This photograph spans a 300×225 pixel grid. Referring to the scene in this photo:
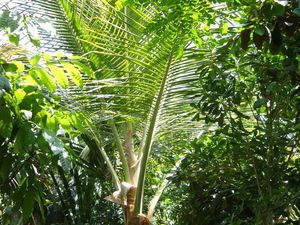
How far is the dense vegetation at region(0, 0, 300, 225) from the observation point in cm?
162

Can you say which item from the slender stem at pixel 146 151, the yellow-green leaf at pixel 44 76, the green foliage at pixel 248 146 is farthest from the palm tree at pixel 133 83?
the yellow-green leaf at pixel 44 76

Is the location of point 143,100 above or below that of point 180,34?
below

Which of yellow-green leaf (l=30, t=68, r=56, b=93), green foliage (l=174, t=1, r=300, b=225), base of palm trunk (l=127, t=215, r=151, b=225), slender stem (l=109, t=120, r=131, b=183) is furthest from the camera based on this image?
slender stem (l=109, t=120, r=131, b=183)

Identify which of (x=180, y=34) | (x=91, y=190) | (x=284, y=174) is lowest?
(x=91, y=190)

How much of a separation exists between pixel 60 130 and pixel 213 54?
130cm

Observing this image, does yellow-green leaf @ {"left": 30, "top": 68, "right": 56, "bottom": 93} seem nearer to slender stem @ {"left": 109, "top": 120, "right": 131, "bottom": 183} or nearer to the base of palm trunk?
the base of palm trunk

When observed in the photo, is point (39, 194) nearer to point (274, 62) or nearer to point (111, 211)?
point (274, 62)

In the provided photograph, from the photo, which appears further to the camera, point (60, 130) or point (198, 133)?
point (198, 133)

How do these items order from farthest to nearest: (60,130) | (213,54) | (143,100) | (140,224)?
(143,100), (140,224), (213,54), (60,130)

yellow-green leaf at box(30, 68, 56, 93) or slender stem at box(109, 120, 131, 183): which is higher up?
yellow-green leaf at box(30, 68, 56, 93)

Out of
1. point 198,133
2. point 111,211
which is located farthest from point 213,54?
point 111,211

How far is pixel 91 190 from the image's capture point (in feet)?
14.2

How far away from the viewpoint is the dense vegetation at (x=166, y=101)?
162 cm

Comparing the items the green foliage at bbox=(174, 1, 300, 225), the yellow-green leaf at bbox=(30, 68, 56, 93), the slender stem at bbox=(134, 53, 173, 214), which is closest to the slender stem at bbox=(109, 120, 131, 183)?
the slender stem at bbox=(134, 53, 173, 214)
